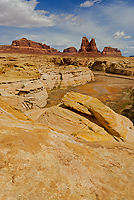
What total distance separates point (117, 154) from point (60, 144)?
2.22 meters

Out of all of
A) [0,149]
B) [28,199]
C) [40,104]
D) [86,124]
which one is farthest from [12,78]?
[28,199]

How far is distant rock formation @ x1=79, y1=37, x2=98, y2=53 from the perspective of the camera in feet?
355

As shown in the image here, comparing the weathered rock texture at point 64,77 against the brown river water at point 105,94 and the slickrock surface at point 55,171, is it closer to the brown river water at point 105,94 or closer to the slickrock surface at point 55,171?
the brown river water at point 105,94

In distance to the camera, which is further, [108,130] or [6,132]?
[108,130]

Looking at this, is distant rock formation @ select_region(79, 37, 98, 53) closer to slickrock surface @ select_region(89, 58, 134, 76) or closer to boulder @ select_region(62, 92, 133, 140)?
slickrock surface @ select_region(89, 58, 134, 76)

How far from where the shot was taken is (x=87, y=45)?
366 feet

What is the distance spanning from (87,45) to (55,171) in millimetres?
123129

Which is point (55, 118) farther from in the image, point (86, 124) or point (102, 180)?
point (102, 180)

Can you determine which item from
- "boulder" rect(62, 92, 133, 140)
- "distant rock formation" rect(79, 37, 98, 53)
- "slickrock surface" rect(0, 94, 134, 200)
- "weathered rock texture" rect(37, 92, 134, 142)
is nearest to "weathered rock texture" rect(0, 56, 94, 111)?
"weathered rock texture" rect(37, 92, 134, 142)

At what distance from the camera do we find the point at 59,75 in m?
24.3

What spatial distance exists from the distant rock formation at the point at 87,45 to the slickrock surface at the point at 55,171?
116617 mm

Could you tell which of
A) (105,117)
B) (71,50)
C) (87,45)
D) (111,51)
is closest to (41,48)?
(71,50)

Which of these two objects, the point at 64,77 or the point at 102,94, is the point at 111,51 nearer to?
the point at 64,77

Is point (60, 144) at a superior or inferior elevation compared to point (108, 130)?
superior
